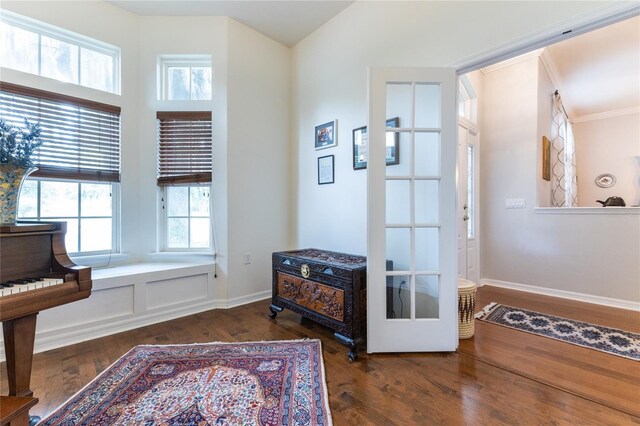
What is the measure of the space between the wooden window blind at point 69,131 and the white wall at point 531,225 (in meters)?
4.53

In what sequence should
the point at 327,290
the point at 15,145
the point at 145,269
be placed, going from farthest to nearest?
the point at 145,269, the point at 327,290, the point at 15,145

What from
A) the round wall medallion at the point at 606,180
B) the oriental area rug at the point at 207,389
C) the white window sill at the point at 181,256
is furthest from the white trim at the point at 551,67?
the white window sill at the point at 181,256

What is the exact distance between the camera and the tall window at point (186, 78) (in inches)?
123

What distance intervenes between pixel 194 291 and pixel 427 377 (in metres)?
2.32

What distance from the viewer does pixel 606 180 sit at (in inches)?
195

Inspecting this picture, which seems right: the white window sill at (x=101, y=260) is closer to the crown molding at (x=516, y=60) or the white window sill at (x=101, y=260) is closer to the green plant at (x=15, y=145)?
the green plant at (x=15, y=145)

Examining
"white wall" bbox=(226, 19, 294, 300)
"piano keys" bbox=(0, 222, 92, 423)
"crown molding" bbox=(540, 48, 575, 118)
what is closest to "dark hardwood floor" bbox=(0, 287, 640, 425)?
"piano keys" bbox=(0, 222, 92, 423)

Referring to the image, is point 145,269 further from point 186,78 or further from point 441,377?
point 441,377

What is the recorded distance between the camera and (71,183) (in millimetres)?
2613

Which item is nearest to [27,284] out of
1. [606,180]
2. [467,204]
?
[467,204]

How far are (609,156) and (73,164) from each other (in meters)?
7.77

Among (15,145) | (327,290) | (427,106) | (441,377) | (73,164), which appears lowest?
(441,377)

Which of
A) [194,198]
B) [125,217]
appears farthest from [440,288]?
[125,217]

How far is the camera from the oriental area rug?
1.41m
